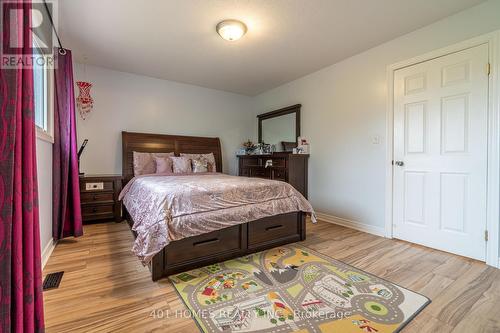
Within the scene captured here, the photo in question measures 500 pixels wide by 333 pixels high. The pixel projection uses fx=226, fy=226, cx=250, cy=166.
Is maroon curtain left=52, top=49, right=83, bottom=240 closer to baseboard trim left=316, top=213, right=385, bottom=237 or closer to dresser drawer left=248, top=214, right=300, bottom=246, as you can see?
dresser drawer left=248, top=214, right=300, bottom=246

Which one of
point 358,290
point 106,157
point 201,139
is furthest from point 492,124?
point 106,157

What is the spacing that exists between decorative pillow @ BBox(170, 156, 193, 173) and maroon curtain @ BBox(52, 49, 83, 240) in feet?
4.52

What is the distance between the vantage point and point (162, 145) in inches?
162

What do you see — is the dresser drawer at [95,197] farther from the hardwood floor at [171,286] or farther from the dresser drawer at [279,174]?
the dresser drawer at [279,174]

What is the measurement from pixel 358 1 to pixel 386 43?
105cm

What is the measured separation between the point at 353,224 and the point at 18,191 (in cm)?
344

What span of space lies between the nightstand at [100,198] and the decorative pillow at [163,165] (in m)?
0.58

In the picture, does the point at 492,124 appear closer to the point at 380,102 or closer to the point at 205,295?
the point at 380,102

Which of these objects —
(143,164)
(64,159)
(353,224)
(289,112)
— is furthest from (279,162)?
(64,159)

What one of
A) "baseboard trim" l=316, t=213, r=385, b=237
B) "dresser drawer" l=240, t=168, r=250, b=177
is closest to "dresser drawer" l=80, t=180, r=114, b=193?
"dresser drawer" l=240, t=168, r=250, b=177

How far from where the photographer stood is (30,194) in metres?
0.93

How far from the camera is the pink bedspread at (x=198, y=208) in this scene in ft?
5.91

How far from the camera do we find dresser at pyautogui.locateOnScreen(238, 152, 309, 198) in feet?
12.3

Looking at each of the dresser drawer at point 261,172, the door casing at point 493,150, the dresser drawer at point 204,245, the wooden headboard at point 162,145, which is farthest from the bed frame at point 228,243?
the wooden headboard at point 162,145
